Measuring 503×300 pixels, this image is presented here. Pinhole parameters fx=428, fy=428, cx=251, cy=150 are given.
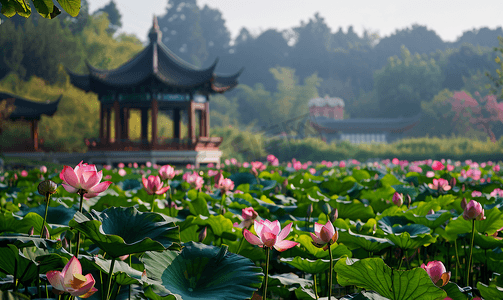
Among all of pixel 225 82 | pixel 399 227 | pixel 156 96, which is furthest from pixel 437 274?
pixel 225 82

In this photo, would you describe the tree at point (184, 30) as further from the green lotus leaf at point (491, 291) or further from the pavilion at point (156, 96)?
the green lotus leaf at point (491, 291)

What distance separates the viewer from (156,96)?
474 inches

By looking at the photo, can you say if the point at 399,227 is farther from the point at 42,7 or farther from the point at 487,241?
the point at 42,7

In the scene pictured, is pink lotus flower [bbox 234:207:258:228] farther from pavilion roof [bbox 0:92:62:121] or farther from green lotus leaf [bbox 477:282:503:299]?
pavilion roof [bbox 0:92:62:121]

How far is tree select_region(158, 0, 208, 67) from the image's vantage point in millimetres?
46188

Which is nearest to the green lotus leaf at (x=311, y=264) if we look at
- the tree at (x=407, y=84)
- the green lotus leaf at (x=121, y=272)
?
the green lotus leaf at (x=121, y=272)

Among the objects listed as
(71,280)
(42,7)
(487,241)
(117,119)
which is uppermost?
(117,119)

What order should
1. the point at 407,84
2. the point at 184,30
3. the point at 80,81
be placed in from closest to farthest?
the point at 80,81
the point at 407,84
the point at 184,30

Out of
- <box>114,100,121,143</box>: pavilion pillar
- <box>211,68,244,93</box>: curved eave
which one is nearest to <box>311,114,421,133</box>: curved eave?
<box>211,68,244,93</box>: curved eave

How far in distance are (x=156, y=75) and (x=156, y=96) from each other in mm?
1085

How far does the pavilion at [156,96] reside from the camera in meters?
11.6

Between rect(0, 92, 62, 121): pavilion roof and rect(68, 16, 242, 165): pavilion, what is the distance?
7.53 ft

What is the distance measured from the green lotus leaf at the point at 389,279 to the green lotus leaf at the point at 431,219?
74cm

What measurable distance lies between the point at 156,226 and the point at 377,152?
16754 millimetres
